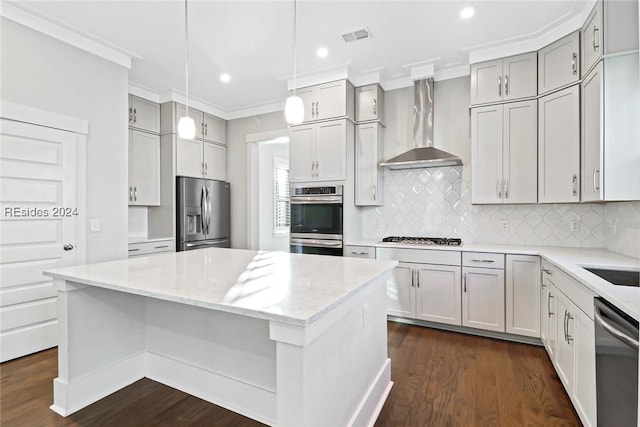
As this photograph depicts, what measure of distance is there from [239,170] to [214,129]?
73 cm

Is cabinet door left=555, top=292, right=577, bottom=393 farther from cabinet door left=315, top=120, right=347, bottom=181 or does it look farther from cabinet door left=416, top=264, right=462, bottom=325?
cabinet door left=315, top=120, right=347, bottom=181

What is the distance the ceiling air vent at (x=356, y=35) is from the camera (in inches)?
117

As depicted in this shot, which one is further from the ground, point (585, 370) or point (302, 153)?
point (302, 153)

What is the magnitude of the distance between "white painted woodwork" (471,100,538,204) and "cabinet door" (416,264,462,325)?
0.84 meters

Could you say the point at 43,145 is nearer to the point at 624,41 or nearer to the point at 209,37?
the point at 209,37

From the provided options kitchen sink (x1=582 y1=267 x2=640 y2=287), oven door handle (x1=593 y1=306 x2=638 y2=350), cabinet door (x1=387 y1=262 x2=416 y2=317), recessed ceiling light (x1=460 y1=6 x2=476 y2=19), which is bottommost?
cabinet door (x1=387 y1=262 x2=416 y2=317)

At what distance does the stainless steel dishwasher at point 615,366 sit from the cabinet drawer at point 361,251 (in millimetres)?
2166

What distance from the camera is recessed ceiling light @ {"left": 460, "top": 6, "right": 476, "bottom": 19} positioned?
2.63 m

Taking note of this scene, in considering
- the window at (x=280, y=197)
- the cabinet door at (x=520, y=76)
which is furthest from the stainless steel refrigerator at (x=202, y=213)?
the cabinet door at (x=520, y=76)

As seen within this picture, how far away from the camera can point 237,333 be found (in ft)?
6.49

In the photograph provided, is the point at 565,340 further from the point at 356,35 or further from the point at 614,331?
the point at 356,35

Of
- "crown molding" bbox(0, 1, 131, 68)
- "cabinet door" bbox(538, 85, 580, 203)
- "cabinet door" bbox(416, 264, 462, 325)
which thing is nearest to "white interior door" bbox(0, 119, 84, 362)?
"crown molding" bbox(0, 1, 131, 68)

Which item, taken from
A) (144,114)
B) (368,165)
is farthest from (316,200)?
(144,114)

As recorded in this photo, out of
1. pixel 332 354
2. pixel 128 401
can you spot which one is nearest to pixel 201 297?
pixel 332 354
